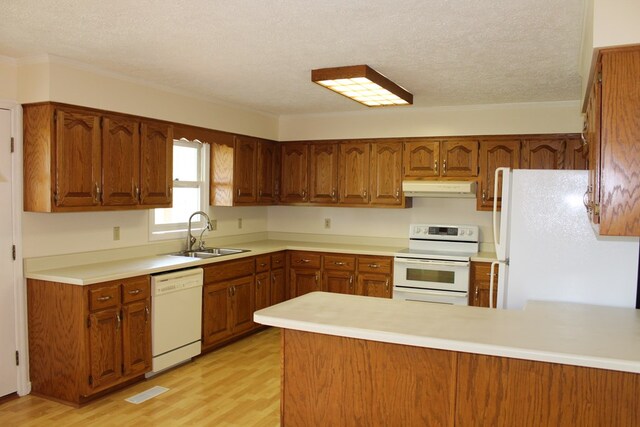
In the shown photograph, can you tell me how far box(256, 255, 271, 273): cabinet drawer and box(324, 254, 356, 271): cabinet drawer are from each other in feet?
2.03

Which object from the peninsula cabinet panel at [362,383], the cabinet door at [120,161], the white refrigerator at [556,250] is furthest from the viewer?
the cabinet door at [120,161]

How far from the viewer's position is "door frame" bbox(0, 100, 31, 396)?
3.54 m

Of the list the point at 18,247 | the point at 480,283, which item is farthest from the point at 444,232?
the point at 18,247

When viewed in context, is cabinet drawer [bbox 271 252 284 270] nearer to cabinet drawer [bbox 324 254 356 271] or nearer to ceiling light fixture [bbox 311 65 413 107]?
cabinet drawer [bbox 324 254 356 271]

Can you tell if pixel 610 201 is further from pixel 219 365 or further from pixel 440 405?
pixel 219 365

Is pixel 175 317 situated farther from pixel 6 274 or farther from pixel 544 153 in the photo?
pixel 544 153

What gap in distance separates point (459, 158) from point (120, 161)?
10.4ft

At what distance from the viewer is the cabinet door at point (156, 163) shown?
13.5 feet

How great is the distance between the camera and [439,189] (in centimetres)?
500

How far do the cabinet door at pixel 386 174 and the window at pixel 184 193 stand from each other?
5.78ft

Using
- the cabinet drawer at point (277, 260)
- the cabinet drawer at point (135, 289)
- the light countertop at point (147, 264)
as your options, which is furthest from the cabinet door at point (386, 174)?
the cabinet drawer at point (135, 289)

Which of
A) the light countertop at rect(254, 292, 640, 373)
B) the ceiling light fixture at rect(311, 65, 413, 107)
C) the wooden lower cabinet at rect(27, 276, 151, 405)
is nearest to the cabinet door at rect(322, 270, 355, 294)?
the ceiling light fixture at rect(311, 65, 413, 107)

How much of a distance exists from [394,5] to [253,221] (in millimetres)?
3985

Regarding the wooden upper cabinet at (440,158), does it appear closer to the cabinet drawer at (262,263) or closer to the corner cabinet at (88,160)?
the cabinet drawer at (262,263)
